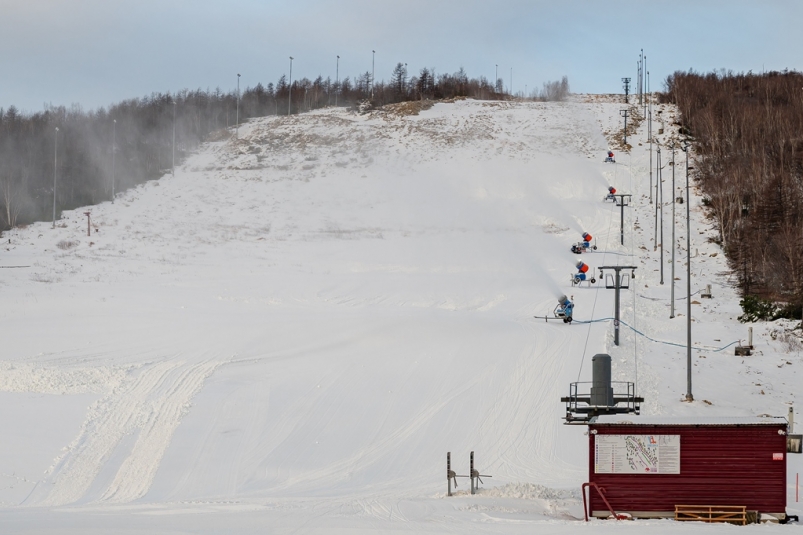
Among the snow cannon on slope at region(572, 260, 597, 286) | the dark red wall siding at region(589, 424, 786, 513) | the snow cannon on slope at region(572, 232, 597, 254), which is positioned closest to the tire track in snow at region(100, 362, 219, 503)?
the dark red wall siding at region(589, 424, 786, 513)

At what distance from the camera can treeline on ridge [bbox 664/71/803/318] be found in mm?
53312

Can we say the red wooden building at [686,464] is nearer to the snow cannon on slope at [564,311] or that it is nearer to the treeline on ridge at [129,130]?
the snow cannon on slope at [564,311]

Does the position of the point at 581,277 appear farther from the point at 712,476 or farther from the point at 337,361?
the point at 712,476

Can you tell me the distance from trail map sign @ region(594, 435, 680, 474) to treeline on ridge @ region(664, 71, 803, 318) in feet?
86.5

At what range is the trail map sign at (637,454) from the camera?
18.5 meters

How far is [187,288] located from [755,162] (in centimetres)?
5140

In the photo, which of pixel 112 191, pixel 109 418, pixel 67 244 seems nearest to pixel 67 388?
pixel 109 418

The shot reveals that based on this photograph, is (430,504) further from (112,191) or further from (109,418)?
(112,191)

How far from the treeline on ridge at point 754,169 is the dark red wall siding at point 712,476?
84.5 ft

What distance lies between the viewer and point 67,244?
6512cm

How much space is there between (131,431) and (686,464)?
1633 cm

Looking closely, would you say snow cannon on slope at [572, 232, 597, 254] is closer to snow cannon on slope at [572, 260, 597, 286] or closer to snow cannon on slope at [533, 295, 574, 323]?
snow cannon on slope at [572, 260, 597, 286]

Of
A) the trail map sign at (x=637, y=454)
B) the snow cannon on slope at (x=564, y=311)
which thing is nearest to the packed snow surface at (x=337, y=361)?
the snow cannon on slope at (x=564, y=311)

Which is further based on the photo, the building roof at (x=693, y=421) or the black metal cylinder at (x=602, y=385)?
the black metal cylinder at (x=602, y=385)
